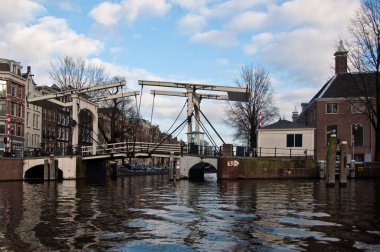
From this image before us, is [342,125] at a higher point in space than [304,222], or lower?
higher

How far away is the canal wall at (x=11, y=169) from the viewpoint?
3456cm

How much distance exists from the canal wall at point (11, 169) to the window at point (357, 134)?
102 feet

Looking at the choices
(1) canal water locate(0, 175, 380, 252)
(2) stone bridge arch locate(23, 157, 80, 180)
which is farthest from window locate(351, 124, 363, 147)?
(1) canal water locate(0, 175, 380, 252)

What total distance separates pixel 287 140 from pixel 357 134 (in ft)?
42.4

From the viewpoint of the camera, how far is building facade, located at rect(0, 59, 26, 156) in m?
52.4

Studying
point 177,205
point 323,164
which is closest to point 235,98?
point 323,164

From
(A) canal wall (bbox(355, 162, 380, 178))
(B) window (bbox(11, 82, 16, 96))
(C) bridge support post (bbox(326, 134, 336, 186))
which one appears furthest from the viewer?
(B) window (bbox(11, 82, 16, 96))

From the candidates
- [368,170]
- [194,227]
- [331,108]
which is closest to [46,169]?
[368,170]

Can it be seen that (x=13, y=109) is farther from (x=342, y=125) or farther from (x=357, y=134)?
(x=357, y=134)

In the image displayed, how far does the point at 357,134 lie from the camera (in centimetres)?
4522

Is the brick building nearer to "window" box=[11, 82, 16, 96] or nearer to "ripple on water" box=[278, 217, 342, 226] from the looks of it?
"window" box=[11, 82, 16, 96]

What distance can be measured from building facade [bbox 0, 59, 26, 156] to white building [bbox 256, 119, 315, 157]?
29600 millimetres

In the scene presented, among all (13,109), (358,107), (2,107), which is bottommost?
(358,107)

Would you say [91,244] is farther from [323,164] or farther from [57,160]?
[57,160]
